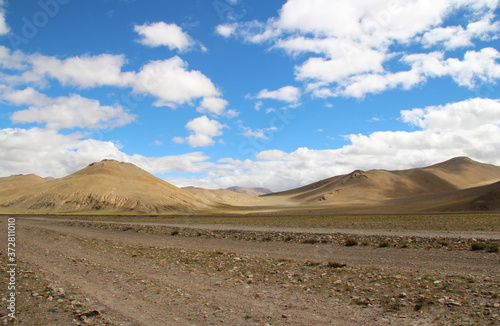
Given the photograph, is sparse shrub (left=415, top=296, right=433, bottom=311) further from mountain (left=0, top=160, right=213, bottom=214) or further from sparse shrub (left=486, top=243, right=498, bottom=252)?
mountain (left=0, top=160, right=213, bottom=214)

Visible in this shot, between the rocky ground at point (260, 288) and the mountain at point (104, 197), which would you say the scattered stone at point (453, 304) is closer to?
the rocky ground at point (260, 288)

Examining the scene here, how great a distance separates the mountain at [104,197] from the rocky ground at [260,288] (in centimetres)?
9939

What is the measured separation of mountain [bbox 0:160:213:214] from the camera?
111 meters

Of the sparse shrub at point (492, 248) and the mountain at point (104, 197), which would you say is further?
the mountain at point (104, 197)

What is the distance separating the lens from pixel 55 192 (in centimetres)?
12050

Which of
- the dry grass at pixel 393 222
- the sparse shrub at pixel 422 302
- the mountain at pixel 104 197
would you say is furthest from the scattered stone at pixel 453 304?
the mountain at pixel 104 197

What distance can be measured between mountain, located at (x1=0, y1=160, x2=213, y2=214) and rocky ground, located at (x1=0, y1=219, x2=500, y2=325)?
326 feet

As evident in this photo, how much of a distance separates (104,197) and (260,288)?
396 feet

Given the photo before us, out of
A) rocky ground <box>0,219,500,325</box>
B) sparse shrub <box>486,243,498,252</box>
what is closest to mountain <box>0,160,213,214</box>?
rocky ground <box>0,219,500,325</box>

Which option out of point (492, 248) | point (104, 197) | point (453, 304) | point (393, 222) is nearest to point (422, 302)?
point (453, 304)

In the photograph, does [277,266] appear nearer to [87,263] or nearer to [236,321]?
[236,321]

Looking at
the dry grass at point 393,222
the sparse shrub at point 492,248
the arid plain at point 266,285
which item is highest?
the arid plain at point 266,285

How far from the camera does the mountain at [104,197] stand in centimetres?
11094

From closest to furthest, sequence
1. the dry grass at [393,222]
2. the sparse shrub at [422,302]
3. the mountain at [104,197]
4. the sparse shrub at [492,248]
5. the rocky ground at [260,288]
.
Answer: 1. the rocky ground at [260,288]
2. the sparse shrub at [422,302]
3. the sparse shrub at [492,248]
4. the dry grass at [393,222]
5. the mountain at [104,197]
